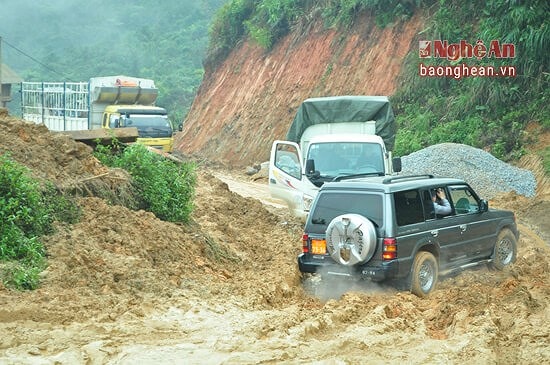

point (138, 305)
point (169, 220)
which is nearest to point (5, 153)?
point (169, 220)

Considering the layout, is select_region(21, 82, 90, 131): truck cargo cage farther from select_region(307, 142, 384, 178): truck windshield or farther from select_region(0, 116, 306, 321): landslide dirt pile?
select_region(0, 116, 306, 321): landslide dirt pile

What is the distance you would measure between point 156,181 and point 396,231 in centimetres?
506

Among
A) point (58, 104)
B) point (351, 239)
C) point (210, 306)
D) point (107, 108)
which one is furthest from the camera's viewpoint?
point (58, 104)

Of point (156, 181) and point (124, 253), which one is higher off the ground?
point (156, 181)

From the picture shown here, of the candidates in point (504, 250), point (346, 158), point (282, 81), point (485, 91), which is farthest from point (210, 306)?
point (282, 81)

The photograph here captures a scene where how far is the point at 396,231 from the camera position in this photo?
10.8 meters

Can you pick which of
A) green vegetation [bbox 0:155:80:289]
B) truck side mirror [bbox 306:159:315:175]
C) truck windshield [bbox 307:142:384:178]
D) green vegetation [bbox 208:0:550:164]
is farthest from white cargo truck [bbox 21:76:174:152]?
green vegetation [bbox 0:155:80:289]

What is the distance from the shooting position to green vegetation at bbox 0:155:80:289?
389 inches

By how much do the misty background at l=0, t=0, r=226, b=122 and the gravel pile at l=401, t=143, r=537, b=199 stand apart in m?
36.5

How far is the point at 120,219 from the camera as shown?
1243 cm

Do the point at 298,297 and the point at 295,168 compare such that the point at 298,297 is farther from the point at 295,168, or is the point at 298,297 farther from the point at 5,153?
the point at 295,168

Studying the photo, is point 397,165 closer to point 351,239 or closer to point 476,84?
point 351,239

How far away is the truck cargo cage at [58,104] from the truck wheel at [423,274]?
22.6 meters

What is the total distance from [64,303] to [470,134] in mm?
19167
